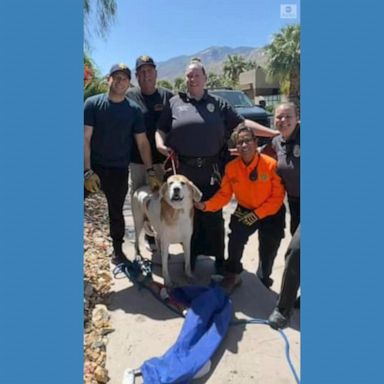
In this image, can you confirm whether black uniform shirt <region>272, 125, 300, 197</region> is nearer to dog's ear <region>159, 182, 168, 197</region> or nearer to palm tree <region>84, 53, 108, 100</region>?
dog's ear <region>159, 182, 168, 197</region>

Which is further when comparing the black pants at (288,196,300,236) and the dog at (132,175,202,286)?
the dog at (132,175,202,286)

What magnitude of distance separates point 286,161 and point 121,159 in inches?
46.5

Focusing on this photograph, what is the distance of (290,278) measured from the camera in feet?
8.39

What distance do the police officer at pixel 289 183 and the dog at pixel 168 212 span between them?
67 centimetres

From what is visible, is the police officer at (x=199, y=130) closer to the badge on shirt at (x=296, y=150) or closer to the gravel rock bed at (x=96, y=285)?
the badge on shirt at (x=296, y=150)

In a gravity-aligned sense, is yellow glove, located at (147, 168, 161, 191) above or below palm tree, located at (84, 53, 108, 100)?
below

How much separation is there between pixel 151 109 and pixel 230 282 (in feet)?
5.03

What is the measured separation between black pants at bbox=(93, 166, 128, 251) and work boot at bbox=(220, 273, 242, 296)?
3.03 feet

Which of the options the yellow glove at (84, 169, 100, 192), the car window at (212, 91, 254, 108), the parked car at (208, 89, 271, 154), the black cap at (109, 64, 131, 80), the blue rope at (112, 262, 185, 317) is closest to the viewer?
the black cap at (109, 64, 131, 80)

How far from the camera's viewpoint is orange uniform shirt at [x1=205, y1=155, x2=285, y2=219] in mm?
2785

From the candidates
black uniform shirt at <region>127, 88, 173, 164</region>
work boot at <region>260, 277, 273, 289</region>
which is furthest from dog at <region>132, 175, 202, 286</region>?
work boot at <region>260, 277, 273, 289</region>

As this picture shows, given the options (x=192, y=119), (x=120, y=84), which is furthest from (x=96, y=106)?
(x=192, y=119)

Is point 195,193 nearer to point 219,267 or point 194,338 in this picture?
point 219,267

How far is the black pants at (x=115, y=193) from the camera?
3.04 metres
